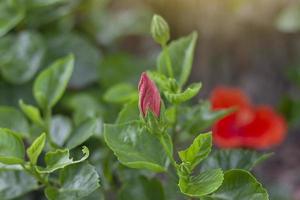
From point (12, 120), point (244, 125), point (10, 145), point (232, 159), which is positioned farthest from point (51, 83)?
point (244, 125)

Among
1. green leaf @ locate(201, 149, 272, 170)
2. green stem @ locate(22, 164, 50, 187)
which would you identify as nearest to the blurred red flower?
green leaf @ locate(201, 149, 272, 170)

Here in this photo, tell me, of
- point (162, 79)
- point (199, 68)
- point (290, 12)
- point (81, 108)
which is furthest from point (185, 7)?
point (162, 79)

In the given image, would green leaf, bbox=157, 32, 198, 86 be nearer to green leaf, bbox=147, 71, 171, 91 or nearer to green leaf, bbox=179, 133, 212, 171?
green leaf, bbox=147, 71, 171, 91

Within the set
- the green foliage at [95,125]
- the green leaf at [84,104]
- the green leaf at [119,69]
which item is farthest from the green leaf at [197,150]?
the green leaf at [119,69]

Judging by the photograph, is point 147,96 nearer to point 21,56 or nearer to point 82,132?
point 82,132

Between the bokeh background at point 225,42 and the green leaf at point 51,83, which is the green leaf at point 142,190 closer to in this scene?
the green leaf at point 51,83

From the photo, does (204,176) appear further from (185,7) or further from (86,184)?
(185,7)
